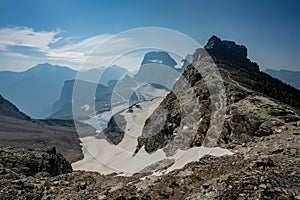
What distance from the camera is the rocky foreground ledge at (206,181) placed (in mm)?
20678

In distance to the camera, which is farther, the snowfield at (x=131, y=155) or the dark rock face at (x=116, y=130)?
the dark rock face at (x=116, y=130)

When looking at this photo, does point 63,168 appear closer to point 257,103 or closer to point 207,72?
point 257,103

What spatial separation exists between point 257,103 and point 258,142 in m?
13.4

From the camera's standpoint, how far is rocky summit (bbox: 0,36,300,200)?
2186 centimetres

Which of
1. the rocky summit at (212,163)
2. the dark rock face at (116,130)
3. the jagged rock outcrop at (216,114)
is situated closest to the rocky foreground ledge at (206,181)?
the rocky summit at (212,163)

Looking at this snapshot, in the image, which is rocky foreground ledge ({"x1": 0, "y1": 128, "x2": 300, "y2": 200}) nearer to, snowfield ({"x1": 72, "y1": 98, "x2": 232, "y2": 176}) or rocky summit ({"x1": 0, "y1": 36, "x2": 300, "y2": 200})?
rocky summit ({"x1": 0, "y1": 36, "x2": 300, "y2": 200})

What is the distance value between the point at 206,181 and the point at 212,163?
4591mm

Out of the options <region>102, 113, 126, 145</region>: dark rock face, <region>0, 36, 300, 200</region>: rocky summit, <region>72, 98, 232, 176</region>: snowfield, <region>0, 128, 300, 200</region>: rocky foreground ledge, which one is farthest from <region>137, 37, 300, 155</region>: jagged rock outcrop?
<region>102, 113, 126, 145</region>: dark rock face

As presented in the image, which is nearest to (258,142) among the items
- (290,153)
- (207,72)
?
(290,153)

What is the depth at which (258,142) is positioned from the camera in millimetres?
36500

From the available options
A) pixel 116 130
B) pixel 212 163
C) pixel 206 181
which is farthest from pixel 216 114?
pixel 116 130

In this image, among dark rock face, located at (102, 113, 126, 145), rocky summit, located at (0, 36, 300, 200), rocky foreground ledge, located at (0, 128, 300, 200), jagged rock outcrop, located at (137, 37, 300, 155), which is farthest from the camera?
dark rock face, located at (102, 113, 126, 145)

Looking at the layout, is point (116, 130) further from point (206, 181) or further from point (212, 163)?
point (206, 181)

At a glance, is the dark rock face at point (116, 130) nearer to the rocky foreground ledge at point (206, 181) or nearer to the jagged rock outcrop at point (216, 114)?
the jagged rock outcrop at point (216, 114)
